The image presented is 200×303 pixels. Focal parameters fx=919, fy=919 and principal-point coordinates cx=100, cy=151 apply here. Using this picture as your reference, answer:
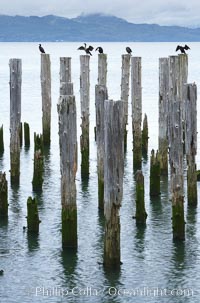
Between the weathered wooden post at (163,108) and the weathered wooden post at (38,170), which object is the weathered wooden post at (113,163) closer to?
the weathered wooden post at (38,170)

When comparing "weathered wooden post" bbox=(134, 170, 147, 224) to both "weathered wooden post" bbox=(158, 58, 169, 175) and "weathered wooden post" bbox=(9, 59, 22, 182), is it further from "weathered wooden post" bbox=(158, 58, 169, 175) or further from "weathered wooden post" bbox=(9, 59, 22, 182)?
"weathered wooden post" bbox=(158, 58, 169, 175)

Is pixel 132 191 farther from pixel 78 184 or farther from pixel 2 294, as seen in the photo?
pixel 2 294

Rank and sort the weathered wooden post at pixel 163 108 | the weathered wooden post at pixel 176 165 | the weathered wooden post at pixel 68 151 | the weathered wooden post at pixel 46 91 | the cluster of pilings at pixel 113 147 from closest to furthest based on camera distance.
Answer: the cluster of pilings at pixel 113 147 < the weathered wooden post at pixel 68 151 < the weathered wooden post at pixel 176 165 < the weathered wooden post at pixel 163 108 < the weathered wooden post at pixel 46 91

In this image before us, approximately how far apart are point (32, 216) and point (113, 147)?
380cm

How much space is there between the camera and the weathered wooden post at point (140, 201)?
61.8ft

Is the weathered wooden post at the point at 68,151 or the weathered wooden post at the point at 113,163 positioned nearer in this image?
the weathered wooden post at the point at 113,163

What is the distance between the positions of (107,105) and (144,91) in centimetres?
5363

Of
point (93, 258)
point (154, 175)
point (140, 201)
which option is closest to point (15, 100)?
point (154, 175)

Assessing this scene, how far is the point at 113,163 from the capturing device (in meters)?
15.5

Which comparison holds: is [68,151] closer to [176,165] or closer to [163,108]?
[176,165]

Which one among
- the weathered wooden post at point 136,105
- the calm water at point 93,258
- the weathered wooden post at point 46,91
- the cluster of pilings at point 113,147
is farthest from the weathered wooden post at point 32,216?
the weathered wooden post at point 46,91

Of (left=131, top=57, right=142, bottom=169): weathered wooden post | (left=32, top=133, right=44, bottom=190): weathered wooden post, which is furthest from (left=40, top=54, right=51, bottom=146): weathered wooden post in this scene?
(left=32, top=133, right=44, bottom=190): weathered wooden post

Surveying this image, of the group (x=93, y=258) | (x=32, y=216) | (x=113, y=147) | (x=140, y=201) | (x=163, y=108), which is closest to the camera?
(x=113, y=147)

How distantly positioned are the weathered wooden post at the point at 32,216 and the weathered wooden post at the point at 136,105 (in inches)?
323
